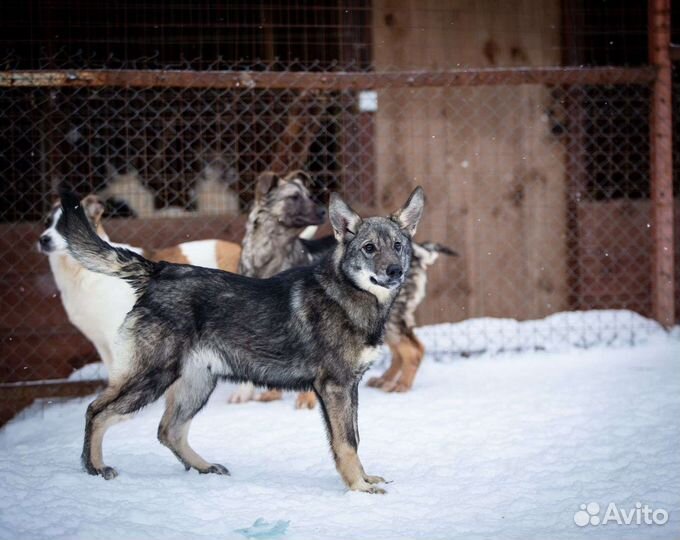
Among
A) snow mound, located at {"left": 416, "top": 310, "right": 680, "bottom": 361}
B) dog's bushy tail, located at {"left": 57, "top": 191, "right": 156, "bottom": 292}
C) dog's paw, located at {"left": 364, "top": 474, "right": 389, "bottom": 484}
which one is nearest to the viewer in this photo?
dog's paw, located at {"left": 364, "top": 474, "right": 389, "bottom": 484}

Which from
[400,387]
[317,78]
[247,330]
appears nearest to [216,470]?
[247,330]

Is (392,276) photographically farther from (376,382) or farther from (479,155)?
(479,155)

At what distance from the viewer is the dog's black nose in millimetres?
3896

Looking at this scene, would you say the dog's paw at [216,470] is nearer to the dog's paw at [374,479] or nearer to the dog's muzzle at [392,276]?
the dog's paw at [374,479]

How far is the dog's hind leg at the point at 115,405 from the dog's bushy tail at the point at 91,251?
499 millimetres

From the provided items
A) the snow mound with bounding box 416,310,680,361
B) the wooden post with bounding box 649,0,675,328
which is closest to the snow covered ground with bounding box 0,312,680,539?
the snow mound with bounding box 416,310,680,361

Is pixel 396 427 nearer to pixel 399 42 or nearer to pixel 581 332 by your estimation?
pixel 581 332

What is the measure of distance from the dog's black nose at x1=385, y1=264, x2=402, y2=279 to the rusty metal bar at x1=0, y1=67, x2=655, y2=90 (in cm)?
273

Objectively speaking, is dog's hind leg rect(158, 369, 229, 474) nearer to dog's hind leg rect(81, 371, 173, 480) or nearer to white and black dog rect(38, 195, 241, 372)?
dog's hind leg rect(81, 371, 173, 480)

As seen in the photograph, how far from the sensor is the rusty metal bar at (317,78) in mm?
5773

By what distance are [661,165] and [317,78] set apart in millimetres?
3164

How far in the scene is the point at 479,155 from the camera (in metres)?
7.57

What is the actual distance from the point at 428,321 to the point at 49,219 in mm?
3645

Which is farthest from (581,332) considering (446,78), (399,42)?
(399,42)
